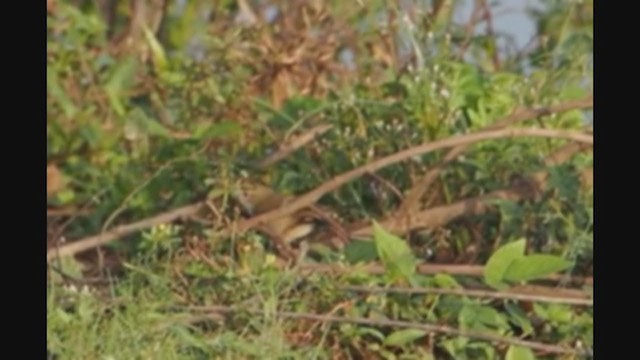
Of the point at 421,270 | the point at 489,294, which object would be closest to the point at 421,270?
the point at 421,270

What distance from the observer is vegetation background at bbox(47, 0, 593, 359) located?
4.18 meters

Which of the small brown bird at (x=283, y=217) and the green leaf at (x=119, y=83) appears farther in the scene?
the green leaf at (x=119, y=83)

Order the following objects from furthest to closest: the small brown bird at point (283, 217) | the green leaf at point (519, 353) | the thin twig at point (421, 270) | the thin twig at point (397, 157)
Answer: the small brown bird at point (283, 217), the thin twig at point (397, 157), the thin twig at point (421, 270), the green leaf at point (519, 353)

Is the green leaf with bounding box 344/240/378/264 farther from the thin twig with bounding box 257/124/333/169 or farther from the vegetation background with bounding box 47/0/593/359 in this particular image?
the thin twig with bounding box 257/124/333/169

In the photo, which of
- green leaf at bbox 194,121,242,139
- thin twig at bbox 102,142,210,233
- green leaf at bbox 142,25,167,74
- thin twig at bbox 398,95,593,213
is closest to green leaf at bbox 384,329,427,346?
thin twig at bbox 398,95,593,213

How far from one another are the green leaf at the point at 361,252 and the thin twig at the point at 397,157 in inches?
10.6

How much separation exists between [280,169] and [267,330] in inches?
36.2

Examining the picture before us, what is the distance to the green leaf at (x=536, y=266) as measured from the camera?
4172 millimetres

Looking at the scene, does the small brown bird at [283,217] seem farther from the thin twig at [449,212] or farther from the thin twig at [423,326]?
the thin twig at [423,326]

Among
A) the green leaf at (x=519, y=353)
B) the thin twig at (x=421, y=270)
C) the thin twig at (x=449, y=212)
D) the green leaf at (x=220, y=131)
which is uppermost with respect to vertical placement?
the green leaf at (x=220, y=131)

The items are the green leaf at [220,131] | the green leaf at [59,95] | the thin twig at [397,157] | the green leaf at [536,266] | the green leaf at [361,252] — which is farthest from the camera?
the green leaf at [59,95]

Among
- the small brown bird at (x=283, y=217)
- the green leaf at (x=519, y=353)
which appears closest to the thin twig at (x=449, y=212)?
the small brown bird at (x=283, y=217)
